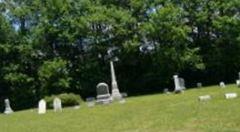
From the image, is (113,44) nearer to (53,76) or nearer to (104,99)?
(53,76)

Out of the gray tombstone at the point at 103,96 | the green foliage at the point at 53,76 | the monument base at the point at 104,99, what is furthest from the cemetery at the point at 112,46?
the monument base at the point at 104,99

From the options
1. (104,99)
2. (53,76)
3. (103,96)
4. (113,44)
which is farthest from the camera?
(113,44)

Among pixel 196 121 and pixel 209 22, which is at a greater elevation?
pixel 209 22

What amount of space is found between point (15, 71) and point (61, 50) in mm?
4728

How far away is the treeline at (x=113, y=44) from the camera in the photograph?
45750 millimetres

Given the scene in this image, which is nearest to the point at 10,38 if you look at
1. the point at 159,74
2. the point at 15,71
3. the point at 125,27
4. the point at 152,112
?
the point at 15,71

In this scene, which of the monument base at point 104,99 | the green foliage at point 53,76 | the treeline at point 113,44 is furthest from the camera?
the treeline at point 113,44

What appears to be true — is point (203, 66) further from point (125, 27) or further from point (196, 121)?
point (196, 121)

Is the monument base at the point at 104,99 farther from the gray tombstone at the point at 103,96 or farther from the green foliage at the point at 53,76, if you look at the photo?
the green foliage at the point at 53,76

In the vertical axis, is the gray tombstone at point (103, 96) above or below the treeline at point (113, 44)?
below

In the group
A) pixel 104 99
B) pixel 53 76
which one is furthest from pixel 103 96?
pixel 53 76

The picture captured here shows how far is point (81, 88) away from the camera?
153ft

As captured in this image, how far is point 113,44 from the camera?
48.7 meters

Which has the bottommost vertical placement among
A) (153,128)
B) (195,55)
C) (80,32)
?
(153,128)
